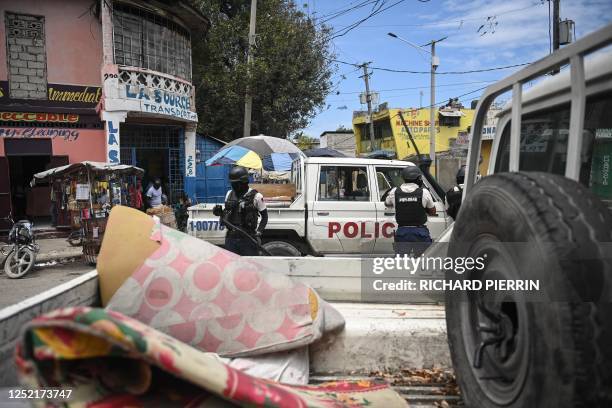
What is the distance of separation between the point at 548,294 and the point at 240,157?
29.7 ft

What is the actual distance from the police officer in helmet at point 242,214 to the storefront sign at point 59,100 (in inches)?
384

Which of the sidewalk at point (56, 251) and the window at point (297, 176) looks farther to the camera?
the sidewalk at point (56, 251)

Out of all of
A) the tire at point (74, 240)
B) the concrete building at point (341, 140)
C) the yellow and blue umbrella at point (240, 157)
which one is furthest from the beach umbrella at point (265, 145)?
the concrete building at point (341, 140)

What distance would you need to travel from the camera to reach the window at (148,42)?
12875 mm

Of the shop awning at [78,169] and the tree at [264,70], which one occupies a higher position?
the tree at [264,70]

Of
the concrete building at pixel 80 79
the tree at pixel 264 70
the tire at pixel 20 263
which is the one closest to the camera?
the tire at pixel 20 263

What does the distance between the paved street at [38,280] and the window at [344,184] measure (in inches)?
180

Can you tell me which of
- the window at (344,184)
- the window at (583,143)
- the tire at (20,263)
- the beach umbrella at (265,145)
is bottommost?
the tire at (20,263)

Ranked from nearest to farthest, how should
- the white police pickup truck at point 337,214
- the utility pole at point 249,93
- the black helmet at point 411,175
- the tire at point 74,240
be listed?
1. the black helmet at point 411,175
2. the white police pickup truck at point 337,214
3. the tire at point 74,240
4. the utility pole at point 249,93

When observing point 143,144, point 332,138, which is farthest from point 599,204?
point 332,138

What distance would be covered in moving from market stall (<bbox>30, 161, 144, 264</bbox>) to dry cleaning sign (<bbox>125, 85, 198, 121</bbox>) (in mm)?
3237

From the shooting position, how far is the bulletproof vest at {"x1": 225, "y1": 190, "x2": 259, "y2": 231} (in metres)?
5.05

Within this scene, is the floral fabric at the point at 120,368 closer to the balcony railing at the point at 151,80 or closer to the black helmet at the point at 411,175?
the black helmet at the point at 411,175

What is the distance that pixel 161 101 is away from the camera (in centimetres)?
1330
